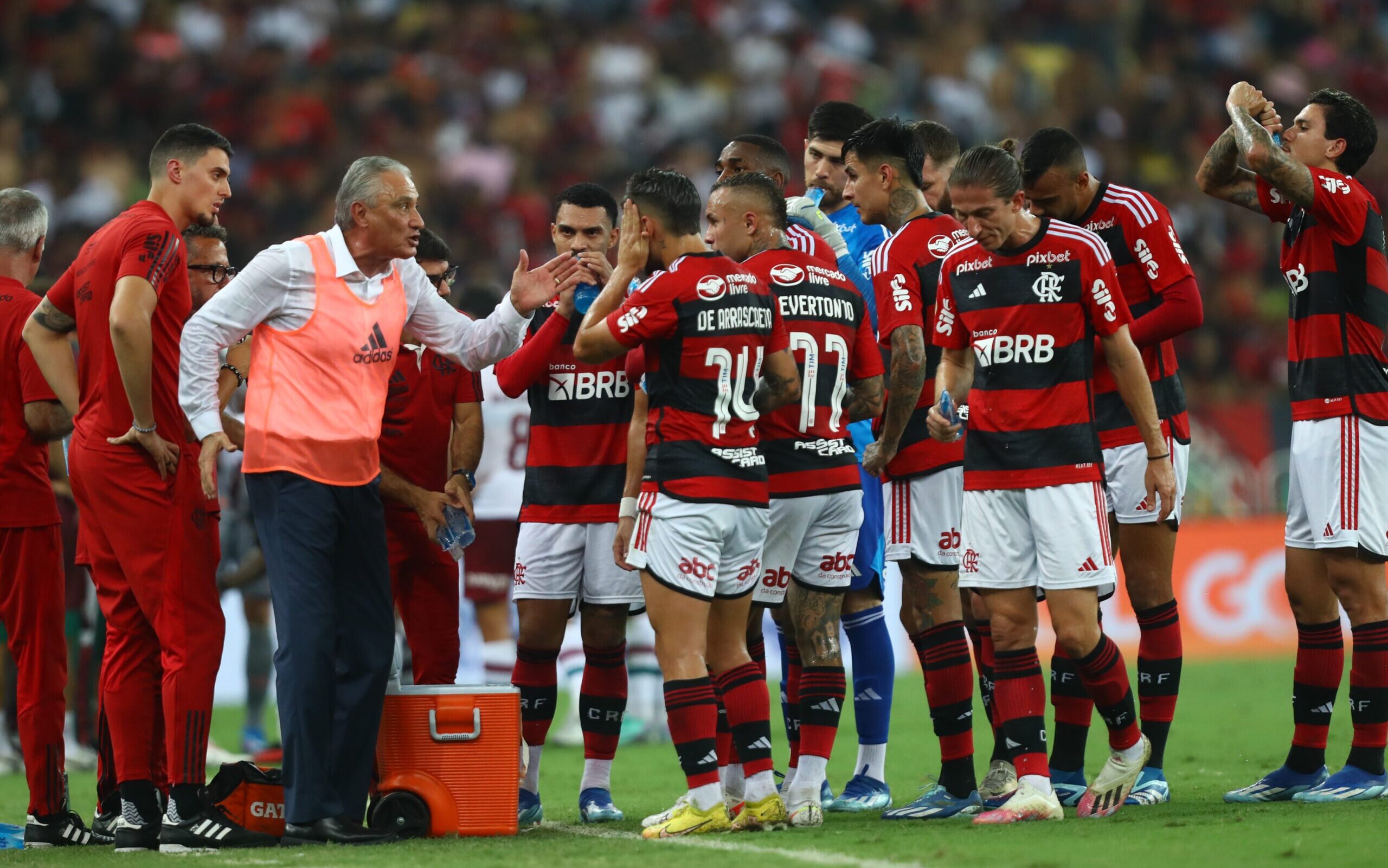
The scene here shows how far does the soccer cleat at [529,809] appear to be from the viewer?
22.3 feet

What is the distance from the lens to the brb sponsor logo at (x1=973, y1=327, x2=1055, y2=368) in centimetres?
624

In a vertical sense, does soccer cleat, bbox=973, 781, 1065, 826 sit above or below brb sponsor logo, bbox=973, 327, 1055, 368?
below

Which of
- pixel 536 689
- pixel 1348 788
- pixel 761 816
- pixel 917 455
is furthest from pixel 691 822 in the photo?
pixel 1348 788

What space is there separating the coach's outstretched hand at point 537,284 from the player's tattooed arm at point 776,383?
0.93 metres

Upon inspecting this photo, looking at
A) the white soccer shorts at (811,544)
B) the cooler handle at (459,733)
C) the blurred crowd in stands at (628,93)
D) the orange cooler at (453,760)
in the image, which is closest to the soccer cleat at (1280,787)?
the white soccer shorts at (811,544)

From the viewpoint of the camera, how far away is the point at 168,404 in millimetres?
6434

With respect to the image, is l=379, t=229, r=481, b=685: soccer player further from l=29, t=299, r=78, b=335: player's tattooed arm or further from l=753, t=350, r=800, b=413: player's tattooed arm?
l=753, t=350, r=800, b=413: player's tattooed arm

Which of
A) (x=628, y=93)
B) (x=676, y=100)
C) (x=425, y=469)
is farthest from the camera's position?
(x=676, y=100)

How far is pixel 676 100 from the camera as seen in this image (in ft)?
66.1

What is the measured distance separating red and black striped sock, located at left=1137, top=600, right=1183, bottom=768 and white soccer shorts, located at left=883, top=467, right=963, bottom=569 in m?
0.89

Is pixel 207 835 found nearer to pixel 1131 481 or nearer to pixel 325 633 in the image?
pixel 325 633

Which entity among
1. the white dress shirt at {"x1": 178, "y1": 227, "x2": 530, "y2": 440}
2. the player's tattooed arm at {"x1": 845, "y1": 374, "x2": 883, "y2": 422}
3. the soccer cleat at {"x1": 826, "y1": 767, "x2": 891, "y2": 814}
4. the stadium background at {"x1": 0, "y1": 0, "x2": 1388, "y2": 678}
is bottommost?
the soccer cleat at {"x1": 826, "y1": 767, "x2": 891, "y2": 814}

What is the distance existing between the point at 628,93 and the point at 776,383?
14.3m

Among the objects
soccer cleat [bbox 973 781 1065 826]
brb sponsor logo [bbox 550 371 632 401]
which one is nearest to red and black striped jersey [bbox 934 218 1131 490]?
soccer cleat [bbox 973 781 1065 826]
